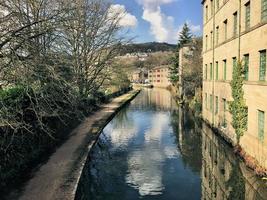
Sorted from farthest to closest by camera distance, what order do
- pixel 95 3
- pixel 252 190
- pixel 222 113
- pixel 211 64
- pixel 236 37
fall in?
pixel 95 3 → pixel 211 64 → pixel 222 113 → pixel 236 37 → pixel 252 190

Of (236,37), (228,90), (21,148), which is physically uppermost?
(236,37)

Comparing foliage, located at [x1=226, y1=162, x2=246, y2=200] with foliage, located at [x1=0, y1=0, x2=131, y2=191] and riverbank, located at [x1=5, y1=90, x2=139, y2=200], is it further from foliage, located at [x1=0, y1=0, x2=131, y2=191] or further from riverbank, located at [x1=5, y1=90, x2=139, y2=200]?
foliage, located at [x1=0, y1=0, x2=131, y2=191]

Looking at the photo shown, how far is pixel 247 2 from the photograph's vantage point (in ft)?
56.5

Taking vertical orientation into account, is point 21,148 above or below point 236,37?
below

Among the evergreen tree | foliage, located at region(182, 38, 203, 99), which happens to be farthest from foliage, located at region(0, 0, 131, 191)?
the evergreen tree

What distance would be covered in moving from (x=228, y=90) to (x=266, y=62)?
7.00m

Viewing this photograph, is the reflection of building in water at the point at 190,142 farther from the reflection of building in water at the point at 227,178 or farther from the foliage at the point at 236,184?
the foliage at the point at 236,184

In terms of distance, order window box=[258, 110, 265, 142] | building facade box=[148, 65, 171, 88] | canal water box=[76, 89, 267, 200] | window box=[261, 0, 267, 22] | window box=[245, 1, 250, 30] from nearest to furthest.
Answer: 1. canal water box=[76, 89, 267, 200]
2. window box=[261, 0, 267, 22]
3. window box=[258, 110, 265, 142]
4. window box=[245, 1, 250, 30]
5. building facade box=[148, 65, 171, 88]

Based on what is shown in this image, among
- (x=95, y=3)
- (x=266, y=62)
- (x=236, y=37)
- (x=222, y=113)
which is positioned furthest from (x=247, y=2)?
(x=95, y=3)

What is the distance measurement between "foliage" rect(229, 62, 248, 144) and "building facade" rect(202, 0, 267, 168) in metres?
0.32

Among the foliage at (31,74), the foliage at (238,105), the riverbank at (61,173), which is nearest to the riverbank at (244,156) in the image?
the foliage at (238,105)

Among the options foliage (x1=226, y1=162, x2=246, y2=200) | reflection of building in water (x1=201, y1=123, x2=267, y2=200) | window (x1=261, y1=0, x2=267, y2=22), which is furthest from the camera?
window (x1=261, y1=0, x2=267, y2=22)

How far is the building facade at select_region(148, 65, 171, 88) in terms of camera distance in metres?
118

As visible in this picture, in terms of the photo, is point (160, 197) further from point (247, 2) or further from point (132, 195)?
point (247, 2)
